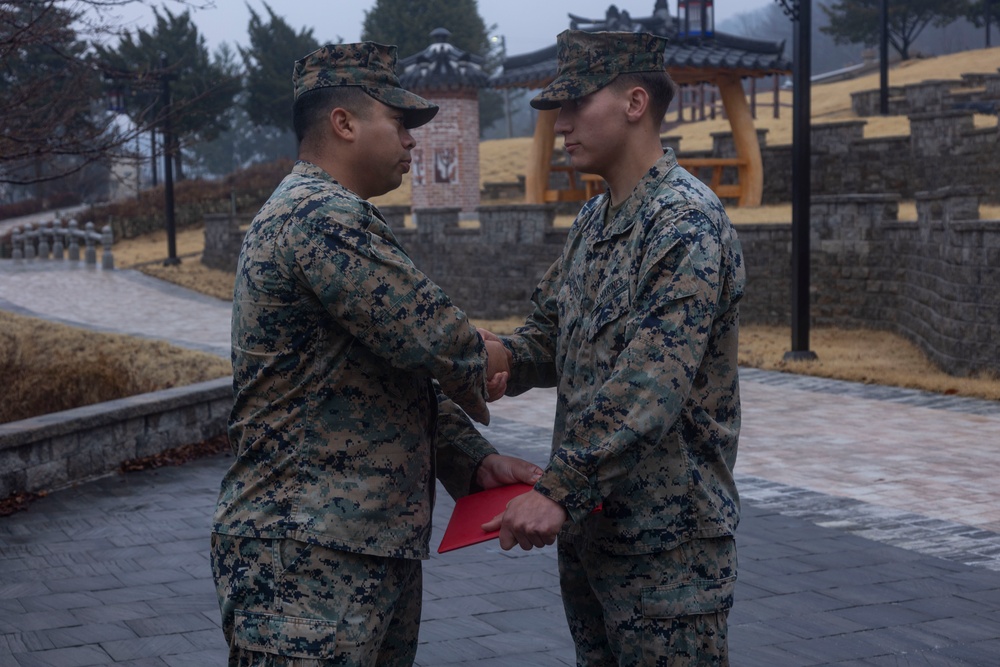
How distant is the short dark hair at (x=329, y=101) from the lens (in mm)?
2953

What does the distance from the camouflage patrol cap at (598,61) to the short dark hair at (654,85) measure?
0.04 feet

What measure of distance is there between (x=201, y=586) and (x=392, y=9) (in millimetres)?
47765

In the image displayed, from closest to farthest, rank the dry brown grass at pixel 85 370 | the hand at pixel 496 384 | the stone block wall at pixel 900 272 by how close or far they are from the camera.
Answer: the hand at pixel 496 384 → the dry brown grass at pixel 85 370 → the stone block wall at pixel 900 272

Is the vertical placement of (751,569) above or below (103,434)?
below

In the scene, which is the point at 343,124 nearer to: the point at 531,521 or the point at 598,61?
the point at 598,61

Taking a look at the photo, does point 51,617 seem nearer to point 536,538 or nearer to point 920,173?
point 536,538

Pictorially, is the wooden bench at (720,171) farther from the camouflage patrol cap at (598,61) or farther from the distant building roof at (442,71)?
the camouflage patrol cap at (598,61)

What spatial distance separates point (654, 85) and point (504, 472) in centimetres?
111

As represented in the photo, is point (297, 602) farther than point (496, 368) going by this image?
No

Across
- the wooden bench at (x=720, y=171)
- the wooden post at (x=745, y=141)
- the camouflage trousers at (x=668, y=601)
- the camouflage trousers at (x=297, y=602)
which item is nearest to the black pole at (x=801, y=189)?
the wooden bench at (x=720, y=171)

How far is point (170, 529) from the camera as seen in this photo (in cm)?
675

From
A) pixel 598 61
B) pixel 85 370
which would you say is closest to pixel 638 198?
pixel 598 61

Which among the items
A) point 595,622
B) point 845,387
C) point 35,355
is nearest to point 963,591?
point 595,622

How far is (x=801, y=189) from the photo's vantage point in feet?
45.3
